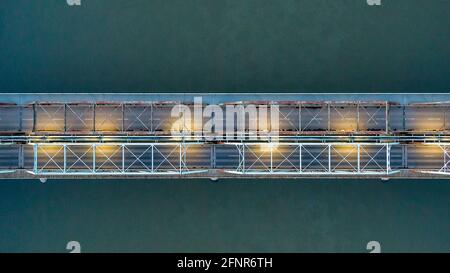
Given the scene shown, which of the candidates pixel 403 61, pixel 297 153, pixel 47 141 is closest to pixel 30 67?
pixel 47 141

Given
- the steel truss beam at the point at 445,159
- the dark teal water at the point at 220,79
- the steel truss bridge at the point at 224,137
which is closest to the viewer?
the steel truss beam at the point at 445,159

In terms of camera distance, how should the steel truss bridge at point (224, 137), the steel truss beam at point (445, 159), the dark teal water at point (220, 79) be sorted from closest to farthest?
the steel truss beam at point (445, 159), the steel truss bridge at point (224, 137), the dark teal water at point (220, 79)

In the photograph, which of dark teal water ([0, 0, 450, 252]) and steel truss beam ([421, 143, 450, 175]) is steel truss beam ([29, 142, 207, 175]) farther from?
steel truss beam ([421, 143, 450, 175])

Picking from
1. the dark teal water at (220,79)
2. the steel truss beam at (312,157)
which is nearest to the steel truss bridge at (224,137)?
Answer: the steel truss beam at (312,157)

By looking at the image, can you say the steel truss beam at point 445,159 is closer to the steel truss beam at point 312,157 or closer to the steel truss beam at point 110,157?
the steel truss beam at point 312,157

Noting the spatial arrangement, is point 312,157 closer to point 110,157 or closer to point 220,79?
point 220,79

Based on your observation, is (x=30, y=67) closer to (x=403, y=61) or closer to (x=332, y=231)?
(x=332, y=231)
